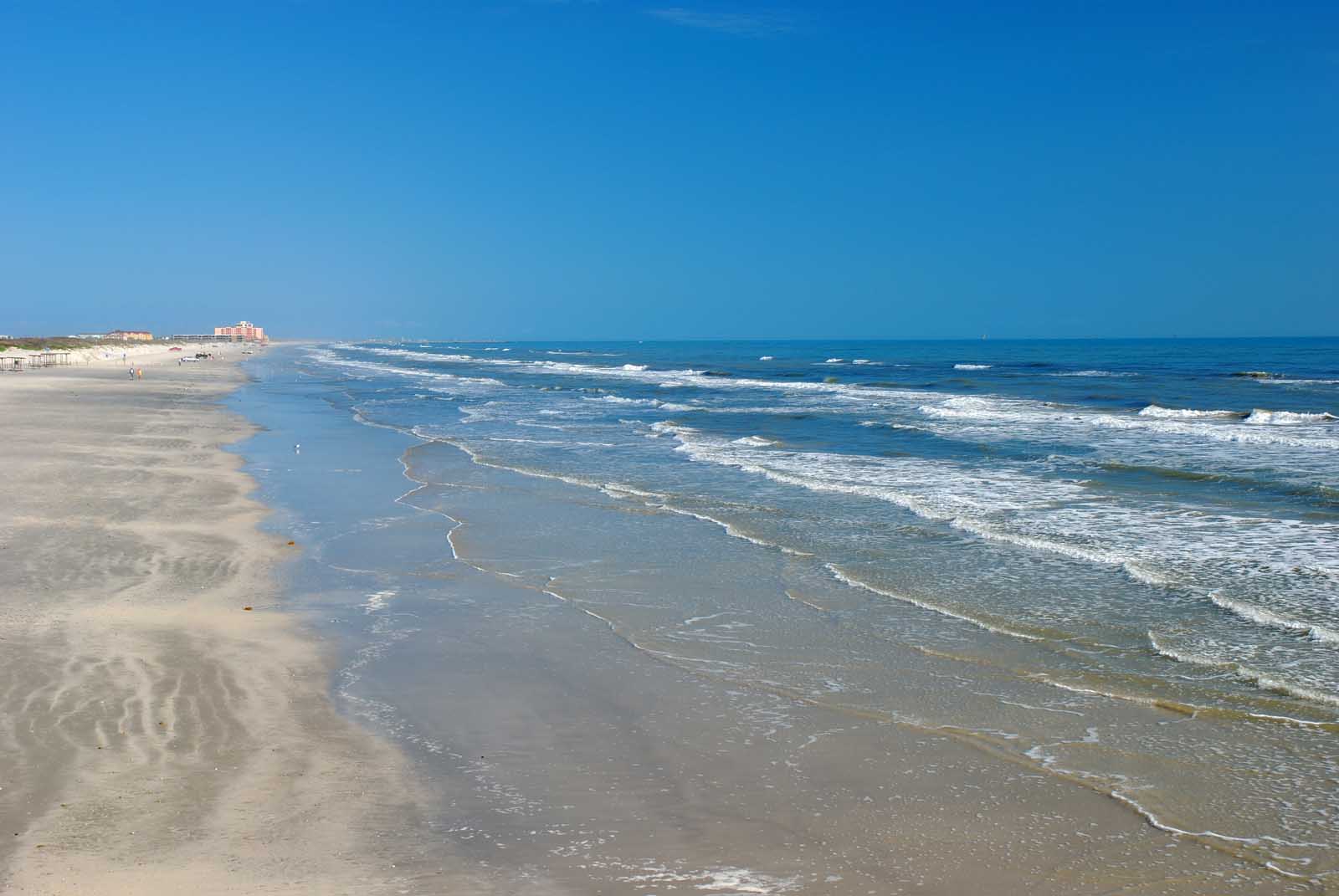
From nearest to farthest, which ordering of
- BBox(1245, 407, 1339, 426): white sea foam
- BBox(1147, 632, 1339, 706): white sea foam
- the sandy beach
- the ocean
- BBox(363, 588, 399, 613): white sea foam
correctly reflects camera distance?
the sandy beach
the ocean
BBox(1147, 632, 1339, 706): white sea foam
BBox(363, 588, 399, 613): white sea foam
BBox(1245, 407, 1339, 426): white sea foam

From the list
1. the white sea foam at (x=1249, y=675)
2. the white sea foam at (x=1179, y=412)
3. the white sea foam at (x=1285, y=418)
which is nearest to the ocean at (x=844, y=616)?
the white sea foam at (x=1249, y=675)

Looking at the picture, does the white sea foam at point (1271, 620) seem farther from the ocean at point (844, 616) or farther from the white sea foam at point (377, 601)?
the white sea foam at point (377, 601)

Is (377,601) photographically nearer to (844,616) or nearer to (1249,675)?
(844,616)

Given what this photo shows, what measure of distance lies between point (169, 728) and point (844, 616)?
555 centimetres

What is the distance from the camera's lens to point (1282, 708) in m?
6.66

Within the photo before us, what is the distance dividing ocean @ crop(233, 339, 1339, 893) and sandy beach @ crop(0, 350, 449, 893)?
477mm

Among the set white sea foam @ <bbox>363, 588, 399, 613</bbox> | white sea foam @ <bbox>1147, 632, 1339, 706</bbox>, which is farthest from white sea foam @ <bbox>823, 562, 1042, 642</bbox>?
white sea foam @ <bbox>363, 588, 399, 613</bbox>

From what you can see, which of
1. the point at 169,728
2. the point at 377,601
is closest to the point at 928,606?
the point at 377,601

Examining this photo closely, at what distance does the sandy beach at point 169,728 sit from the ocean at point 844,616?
0.48 meters

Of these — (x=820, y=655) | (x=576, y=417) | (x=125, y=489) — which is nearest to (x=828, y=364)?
(x=576, y=417)

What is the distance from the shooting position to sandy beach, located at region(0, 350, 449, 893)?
14.7 feet

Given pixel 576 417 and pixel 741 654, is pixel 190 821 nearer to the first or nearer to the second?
pixel 741 654

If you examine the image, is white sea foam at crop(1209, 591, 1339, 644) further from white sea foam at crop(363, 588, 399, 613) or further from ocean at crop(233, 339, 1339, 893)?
white sea foam at crop(363, 588, 399, 613)

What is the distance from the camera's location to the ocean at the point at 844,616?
17.8 ft
